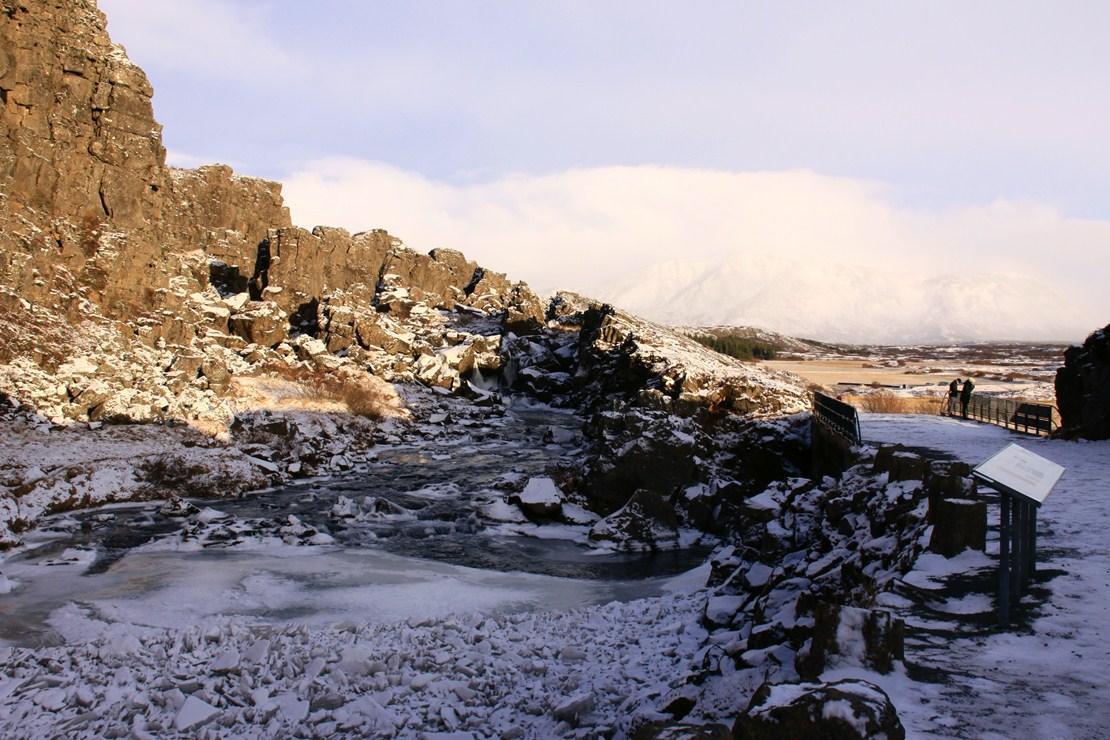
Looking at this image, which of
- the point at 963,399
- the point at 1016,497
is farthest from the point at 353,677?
the point at 963,399

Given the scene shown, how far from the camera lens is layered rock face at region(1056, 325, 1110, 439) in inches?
868

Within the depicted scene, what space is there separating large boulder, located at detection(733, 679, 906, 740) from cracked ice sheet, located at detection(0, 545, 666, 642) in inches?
338

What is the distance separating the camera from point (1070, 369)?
2553 centimetres

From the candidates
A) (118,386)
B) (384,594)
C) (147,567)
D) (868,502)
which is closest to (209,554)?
(147,567)

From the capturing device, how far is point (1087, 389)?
23.6 metres

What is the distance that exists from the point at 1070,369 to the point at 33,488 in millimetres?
31594

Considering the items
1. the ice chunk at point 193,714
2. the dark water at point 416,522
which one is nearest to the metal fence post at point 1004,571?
the ice chunk at point 193,714

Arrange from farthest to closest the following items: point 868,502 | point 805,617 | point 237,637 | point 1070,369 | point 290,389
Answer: point 290,389
point 1070,369
point 868,502
point 237,637
point 805,617

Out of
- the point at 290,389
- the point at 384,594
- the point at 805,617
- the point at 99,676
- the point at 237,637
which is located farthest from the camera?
the point at 290,389

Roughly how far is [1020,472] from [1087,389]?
66.4 feet

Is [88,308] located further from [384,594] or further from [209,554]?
[384,594]

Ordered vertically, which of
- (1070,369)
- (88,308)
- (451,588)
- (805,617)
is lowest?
(451,588)

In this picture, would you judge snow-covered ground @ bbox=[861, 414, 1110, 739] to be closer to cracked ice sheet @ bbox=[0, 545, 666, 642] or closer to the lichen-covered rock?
cracked ice sheet @ bbox=[0, 545, 666, 642]

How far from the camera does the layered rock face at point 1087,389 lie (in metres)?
22.0
